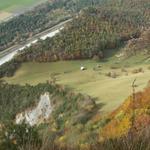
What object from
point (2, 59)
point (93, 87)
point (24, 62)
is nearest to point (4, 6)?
point (2, 59)

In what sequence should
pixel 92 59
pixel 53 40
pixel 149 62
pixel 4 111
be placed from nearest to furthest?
pixel 4 111, pixel 149 62, pixel 92 59, pixel 53 40

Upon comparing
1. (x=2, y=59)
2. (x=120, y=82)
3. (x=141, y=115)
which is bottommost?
(x=2, y=59)

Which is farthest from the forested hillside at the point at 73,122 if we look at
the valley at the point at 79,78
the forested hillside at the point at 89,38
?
the forested hillside at the point at 89,38

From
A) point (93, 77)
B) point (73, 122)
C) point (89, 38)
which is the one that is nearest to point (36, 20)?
point (89, 38)

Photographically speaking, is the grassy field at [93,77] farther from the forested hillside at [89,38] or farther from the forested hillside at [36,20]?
the forested hillside at [36,20]

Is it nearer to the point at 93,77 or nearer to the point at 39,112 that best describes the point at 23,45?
the point at 93,77

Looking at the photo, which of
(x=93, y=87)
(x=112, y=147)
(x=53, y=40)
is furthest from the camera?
(x=53, y=40)

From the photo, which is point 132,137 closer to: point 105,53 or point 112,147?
point 112,147

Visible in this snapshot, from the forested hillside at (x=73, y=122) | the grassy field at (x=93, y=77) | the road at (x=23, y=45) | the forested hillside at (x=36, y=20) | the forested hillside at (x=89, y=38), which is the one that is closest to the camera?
the forested hillside at (x=73, y=122)
